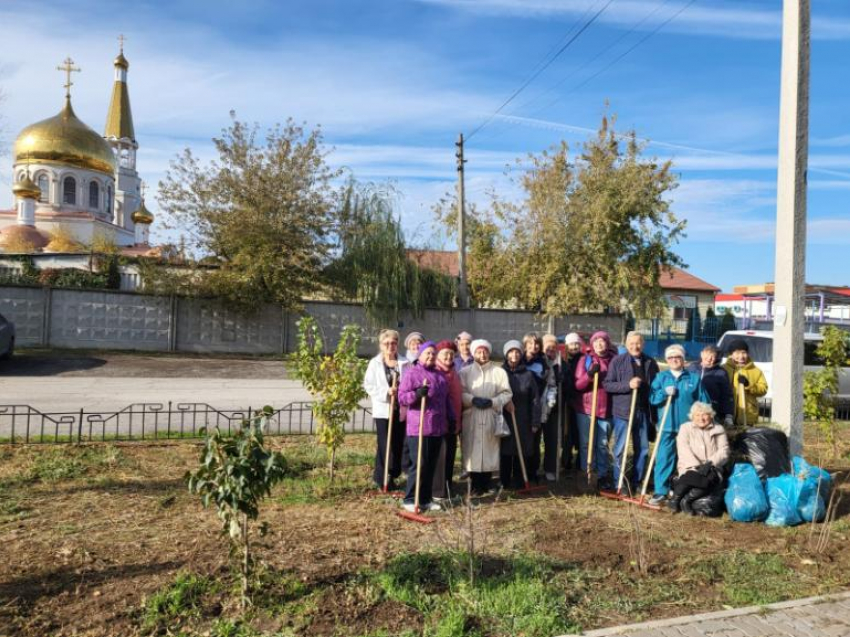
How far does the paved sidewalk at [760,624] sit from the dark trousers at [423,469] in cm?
265

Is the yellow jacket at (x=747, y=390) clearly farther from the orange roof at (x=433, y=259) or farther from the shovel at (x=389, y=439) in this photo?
the orange roof at (x=433, y=259)

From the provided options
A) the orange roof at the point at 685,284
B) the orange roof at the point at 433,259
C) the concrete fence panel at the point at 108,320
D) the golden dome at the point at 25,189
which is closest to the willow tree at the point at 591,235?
the orange roof at the point at 433,259

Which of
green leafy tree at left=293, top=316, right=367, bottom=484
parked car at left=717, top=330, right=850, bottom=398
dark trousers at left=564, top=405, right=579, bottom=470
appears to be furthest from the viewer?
parked car at left=717, top=330, right=850, bottom=398

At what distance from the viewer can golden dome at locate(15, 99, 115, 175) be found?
4891 centimetres

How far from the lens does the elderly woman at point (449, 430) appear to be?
6.45 m

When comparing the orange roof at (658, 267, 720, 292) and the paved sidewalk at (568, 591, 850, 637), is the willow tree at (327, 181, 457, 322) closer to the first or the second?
the paved sidewalk at (568, 591, 850, 637)

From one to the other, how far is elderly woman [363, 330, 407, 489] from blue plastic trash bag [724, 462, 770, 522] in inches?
124

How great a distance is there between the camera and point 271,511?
5.90 m

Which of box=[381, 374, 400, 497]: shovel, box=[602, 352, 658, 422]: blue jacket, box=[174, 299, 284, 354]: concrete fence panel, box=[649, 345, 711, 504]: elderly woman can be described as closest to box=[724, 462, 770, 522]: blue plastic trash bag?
box=[649, 345, 711, 504]: elderly woman

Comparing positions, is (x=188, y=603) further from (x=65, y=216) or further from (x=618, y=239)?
(x=65, y=216)

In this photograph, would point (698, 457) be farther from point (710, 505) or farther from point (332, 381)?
point (332, 381)

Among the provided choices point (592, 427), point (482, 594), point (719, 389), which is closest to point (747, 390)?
point (719, 389)

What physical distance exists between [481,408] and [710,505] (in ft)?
7.39

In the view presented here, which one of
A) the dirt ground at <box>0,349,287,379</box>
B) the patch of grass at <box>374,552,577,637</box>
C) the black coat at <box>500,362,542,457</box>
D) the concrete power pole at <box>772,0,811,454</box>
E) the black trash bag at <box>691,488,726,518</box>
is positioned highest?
the concrete power pole at <box>772,0,811,454</box>
